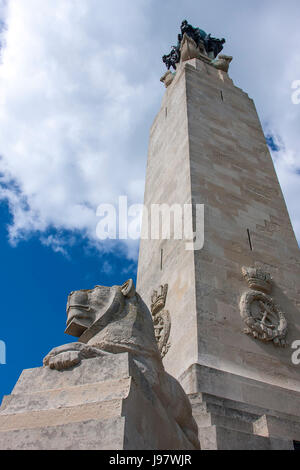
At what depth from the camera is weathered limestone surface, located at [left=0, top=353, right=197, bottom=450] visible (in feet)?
9.36

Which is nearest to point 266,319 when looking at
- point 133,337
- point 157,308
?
point 157,308

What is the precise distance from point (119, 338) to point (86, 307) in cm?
52

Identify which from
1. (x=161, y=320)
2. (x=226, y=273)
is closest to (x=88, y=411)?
(x=161, y=320)

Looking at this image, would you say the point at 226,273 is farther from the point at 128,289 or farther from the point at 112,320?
the point at 112,320

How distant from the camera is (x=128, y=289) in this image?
4141mm

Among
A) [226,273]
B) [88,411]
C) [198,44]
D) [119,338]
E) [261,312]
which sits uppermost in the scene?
[198,44]

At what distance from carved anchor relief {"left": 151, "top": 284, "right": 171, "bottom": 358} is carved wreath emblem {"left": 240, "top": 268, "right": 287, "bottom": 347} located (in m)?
1.23

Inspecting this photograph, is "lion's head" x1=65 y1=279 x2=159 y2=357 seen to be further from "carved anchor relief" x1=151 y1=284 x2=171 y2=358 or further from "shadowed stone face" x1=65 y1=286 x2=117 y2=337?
"carved anchor relief" x1=151 y1=284 x2=171 y2=358

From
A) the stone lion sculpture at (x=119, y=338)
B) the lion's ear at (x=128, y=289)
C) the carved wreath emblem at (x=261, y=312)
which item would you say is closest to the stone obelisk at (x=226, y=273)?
the carved wreath emblem at (x=261, y=312)

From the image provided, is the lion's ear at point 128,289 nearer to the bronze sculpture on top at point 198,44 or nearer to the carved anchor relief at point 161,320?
the carved anchor relief at point 161,320

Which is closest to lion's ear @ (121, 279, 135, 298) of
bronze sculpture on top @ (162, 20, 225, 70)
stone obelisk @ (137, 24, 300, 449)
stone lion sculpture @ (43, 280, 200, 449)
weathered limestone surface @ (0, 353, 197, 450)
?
stone lion sculpture @ (43, 280, 200, 449)

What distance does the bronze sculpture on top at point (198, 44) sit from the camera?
16.6 metres

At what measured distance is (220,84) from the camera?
1295 cm
